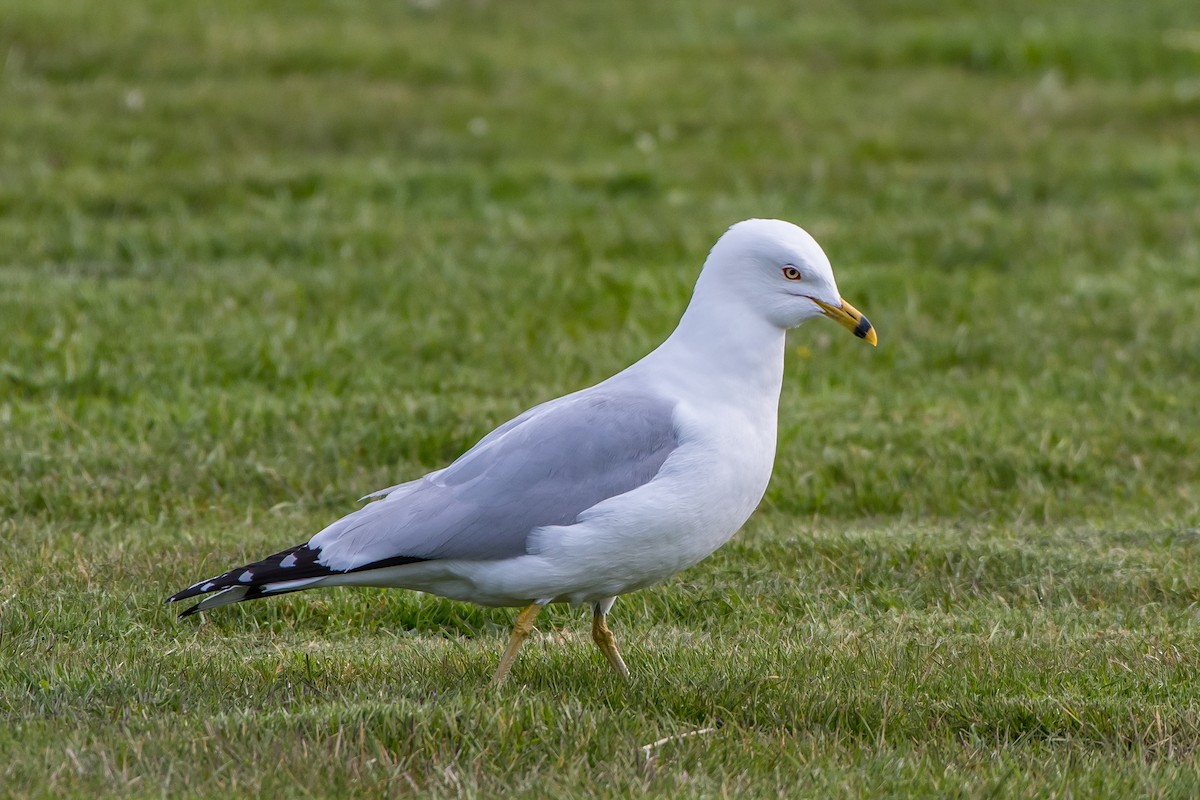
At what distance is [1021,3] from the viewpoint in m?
15.8

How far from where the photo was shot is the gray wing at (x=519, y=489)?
426 centimetres

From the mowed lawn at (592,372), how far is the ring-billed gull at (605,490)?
28cm

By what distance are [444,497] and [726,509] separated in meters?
0.77

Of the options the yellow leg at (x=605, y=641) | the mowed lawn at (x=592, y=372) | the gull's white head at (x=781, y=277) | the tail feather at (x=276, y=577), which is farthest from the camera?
the gull's white head at (x=781, y=277)

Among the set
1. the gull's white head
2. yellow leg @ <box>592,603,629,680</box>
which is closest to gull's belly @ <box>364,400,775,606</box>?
yellow leg @ <box>592,603,629,680</box>

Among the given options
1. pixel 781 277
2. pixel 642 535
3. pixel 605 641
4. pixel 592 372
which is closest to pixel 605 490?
pixel 642 535

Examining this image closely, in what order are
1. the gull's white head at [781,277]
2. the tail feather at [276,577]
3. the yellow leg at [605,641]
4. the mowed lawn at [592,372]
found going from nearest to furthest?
1. the mowed lawn at [592,372]
2. the tail feather at [276,577]
3. the yellow leg at [605,641]
4. the gull's white head at [781,277]

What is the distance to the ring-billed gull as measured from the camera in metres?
4.23

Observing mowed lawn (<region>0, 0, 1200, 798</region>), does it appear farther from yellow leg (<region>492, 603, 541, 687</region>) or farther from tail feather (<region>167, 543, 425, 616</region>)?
tail feather (<region>167, 543, 425, 616</region>)

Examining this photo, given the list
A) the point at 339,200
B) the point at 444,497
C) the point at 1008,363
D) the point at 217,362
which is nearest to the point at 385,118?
the point at 339,200

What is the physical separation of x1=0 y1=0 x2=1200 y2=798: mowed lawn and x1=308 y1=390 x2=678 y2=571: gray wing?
378mm

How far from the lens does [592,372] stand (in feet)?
25.1

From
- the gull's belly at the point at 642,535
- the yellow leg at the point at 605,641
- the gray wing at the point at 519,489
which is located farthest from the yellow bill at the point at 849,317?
the yellow leg at the point at 605,641

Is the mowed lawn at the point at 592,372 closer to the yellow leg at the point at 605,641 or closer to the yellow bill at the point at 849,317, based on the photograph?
the yellow leg at the point at 605,641
